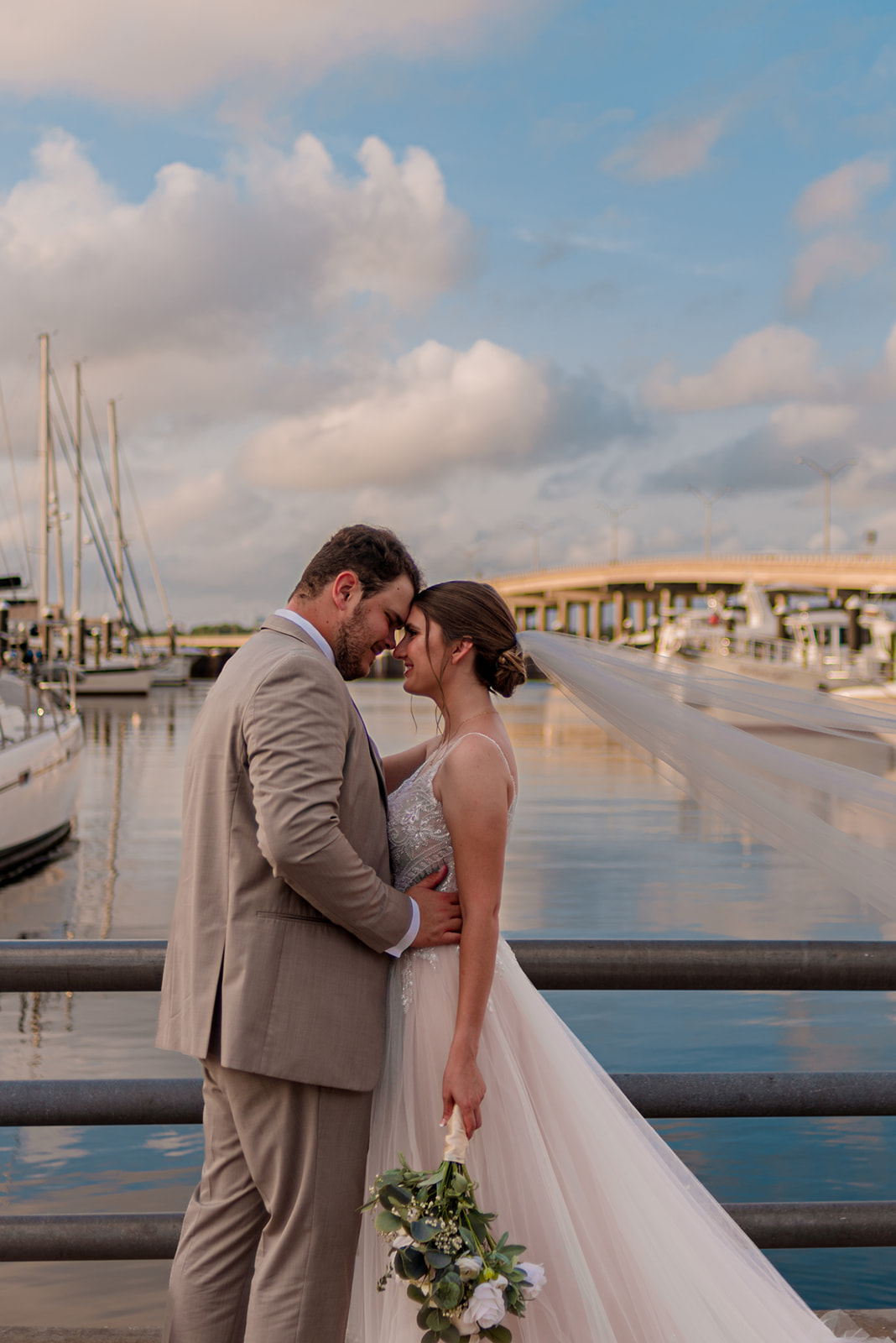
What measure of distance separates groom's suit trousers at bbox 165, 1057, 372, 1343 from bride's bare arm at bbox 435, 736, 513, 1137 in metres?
0.20

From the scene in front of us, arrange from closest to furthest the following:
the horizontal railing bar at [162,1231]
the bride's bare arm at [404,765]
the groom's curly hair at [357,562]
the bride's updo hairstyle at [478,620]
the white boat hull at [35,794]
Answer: the groom's curly hair at [357,562] < the bride's updo hairstyle at [478,620] < the horizontal railing bar at [162,1231] < the bride's bare arm at [404,765] < the white boat hull at [35,794]

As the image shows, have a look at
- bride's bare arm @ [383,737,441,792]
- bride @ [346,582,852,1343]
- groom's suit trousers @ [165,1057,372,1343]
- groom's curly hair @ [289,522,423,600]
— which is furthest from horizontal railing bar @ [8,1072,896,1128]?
groom's curly hair @ [289,522,423,600]

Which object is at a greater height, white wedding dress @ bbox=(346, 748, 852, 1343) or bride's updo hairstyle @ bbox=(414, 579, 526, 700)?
bride's updo hairstyle @ bbox=(414, 579, 526, 700)

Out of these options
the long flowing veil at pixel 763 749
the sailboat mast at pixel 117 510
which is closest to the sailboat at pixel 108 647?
the sailboat mast at pixel 117 510

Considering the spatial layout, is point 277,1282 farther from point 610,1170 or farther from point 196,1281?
point 610,1170

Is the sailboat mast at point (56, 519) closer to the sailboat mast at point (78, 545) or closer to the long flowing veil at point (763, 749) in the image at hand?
the sailboat mast at point (78, 545)

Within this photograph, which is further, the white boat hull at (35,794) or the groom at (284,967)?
the white boat hull at (35,794)

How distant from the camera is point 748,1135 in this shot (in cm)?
687

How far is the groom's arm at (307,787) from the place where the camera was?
7.09 feet

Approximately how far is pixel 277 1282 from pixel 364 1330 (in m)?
0.38

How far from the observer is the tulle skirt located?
247 cm

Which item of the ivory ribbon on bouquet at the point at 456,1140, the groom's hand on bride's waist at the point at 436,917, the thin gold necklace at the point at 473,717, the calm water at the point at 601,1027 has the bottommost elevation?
the calm water at the point at 601,1027

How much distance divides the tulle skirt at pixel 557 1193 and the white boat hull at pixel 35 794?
44.4ft

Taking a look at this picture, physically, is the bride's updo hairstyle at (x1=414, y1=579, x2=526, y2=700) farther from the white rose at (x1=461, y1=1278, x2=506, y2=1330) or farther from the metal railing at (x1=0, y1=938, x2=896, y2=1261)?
the white rose at (x1=461, y1=1278, x2=506, y2=1330)
